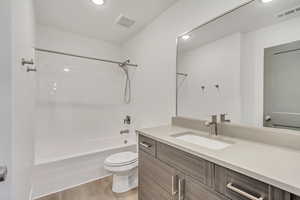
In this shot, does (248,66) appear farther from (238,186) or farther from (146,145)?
(146,145)

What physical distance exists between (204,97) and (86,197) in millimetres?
1919

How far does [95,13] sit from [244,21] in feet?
5.91

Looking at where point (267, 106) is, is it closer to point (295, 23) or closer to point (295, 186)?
point (295, 23)

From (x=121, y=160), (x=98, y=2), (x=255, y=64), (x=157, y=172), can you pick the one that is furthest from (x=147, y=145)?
(x=98, y=2)

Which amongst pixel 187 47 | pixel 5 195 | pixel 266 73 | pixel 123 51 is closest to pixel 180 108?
pixel 187 47

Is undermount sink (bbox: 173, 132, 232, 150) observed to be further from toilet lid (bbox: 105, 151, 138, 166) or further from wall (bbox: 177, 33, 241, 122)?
toilet lid (bbox: 105, 151, 138, 166)

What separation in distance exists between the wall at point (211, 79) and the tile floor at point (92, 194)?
4.18 ft

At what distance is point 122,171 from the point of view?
5.93 feet

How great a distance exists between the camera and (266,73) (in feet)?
3.59

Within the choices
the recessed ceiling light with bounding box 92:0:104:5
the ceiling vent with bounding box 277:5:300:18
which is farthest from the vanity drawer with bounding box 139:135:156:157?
the recessed ceiling light with bounding box 92:0:104:5

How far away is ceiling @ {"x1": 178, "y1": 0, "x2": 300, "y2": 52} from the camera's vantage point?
40.5 inches

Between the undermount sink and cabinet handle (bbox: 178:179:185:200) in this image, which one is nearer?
cabinet handle (bbox: 178:179:185:200)

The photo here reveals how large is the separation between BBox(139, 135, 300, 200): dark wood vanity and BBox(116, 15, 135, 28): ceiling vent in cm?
168

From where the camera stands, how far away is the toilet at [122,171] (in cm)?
181
